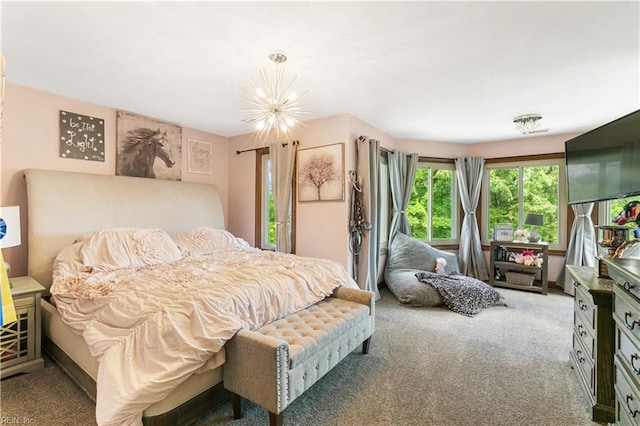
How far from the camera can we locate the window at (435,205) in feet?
18.1

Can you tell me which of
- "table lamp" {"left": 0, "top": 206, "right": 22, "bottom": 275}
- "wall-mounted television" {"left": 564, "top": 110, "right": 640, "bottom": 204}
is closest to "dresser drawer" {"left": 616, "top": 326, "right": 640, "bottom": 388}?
"wall-mounted television" {"left": 564, "top": 110, "right": 640, "bottom": 204}

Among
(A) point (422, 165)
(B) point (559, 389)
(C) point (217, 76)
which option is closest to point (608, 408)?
(B) point (559, 389)

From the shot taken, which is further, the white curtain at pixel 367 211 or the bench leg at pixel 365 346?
the white curtain at pixel 367 211

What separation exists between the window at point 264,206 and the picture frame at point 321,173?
769mm

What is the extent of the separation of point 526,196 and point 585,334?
367cm

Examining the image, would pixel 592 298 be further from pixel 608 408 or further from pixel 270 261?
pixel 270 261

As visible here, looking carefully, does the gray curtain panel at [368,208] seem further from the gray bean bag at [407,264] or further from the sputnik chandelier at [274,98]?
the sputnik chandelier at [274,98]

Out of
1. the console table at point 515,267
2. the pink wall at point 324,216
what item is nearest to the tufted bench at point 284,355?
the pink wall at point 324,216

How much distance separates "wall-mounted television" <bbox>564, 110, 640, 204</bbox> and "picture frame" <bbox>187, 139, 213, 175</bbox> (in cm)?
456

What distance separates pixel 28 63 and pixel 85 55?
0.60 meters

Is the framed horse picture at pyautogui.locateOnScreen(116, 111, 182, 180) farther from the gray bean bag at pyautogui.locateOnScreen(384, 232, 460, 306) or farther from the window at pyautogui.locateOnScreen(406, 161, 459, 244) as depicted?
the window at pyautogui.locateOnScreen(406, 161, 459, 244)

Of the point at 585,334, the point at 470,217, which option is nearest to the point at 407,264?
the point at 470,217

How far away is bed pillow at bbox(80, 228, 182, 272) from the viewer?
273cm

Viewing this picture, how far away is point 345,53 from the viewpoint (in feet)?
7.66
